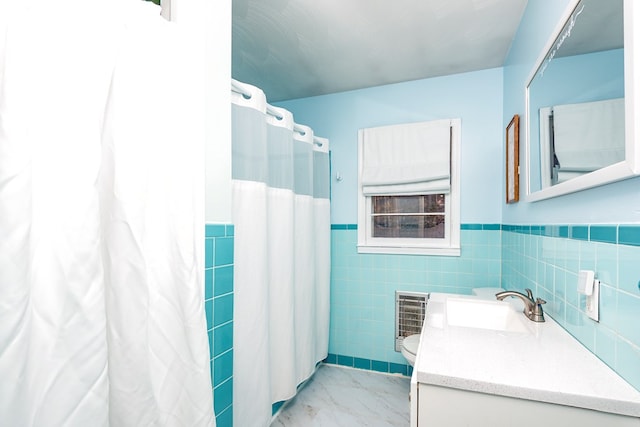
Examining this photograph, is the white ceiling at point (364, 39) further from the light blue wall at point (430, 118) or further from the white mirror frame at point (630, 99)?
the white mirror frame at point (630, 99)

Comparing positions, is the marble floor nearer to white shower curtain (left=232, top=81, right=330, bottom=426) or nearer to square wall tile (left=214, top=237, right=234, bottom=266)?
white shower curtain (left=232, top=81, right=330, bottom=426)

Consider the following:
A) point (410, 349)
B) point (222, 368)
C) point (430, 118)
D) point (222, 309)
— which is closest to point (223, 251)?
point (222, 309)

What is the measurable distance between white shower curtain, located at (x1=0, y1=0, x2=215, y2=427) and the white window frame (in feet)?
5.82

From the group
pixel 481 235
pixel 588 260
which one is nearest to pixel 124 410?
pixel 588 260

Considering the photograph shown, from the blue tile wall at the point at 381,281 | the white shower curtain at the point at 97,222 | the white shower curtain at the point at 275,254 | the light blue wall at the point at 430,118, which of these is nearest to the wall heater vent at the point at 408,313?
the blue tile wall at the point at 381,281

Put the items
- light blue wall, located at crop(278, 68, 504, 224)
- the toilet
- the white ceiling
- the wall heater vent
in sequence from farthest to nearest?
1. the wall heater vent
2. light blue wall, located at crop(278, 68, 504, 224)
3. the toilet
4. the white ceiling

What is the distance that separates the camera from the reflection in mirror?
0.79m

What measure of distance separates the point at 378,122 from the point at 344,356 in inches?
76.5

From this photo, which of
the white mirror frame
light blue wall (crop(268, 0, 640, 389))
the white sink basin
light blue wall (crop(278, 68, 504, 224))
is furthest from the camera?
light blue wall (crop(278, 68, 504, 224))

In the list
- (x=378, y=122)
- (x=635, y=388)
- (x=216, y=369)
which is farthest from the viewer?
(x=378, y=122)

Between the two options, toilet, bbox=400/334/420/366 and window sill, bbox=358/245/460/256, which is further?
window sill, bbox=358/245/460/256

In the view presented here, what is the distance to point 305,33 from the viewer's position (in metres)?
1.85

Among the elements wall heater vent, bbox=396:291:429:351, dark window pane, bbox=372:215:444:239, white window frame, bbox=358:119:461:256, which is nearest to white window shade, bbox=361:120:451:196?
white window frame, bbox=358:119:461:256

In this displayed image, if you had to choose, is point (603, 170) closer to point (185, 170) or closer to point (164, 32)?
point (185, 170)
